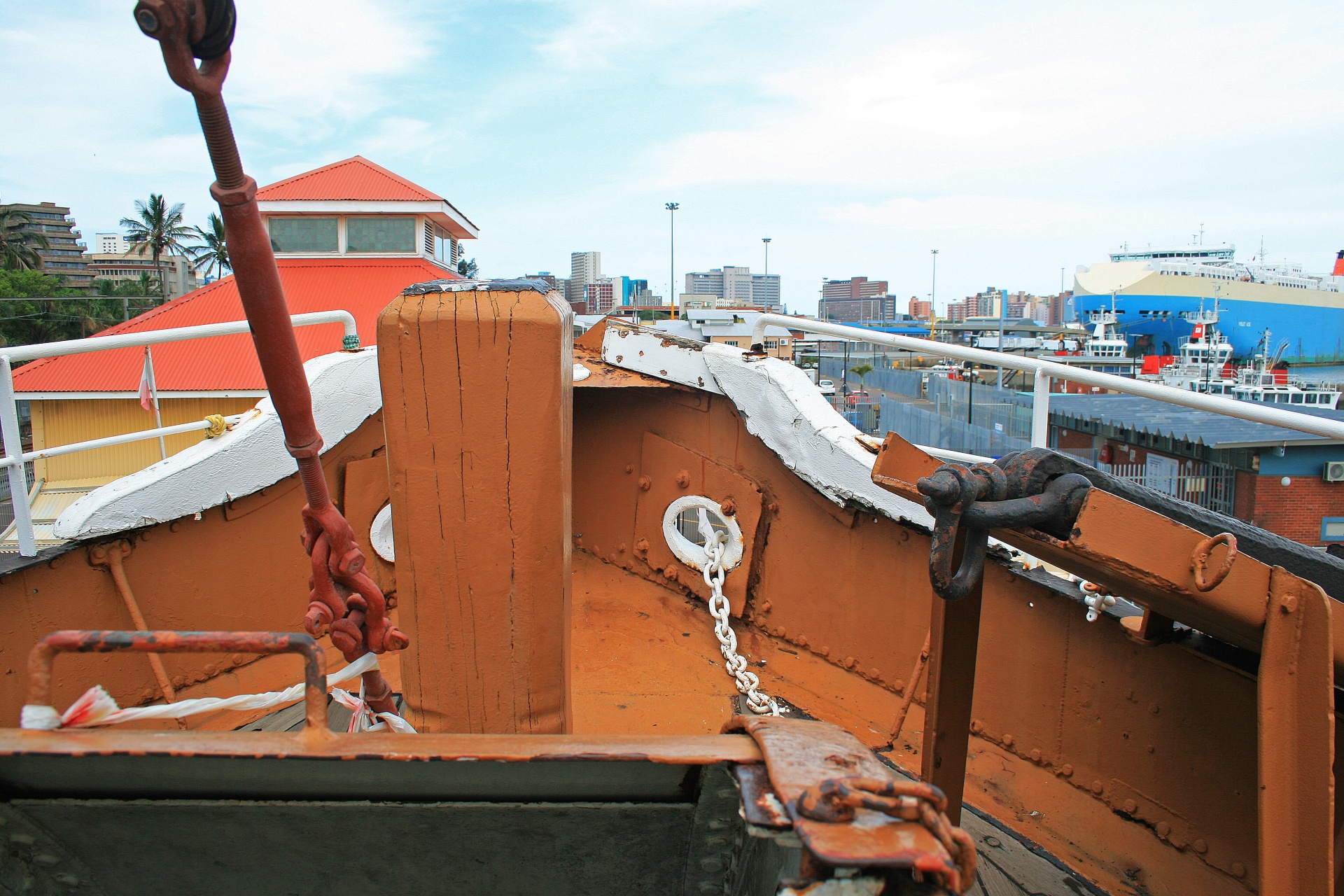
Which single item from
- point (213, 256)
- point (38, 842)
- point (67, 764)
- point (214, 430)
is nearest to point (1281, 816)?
point (67, 764)

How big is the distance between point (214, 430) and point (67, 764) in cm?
234

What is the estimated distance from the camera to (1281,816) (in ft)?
4.95

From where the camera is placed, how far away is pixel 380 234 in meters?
18.0

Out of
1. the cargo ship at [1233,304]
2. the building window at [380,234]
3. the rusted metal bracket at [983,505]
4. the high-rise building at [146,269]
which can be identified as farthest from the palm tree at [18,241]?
the cargo ship at [1233,304]

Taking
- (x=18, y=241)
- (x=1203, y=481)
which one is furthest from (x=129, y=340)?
(x=18, y=241)

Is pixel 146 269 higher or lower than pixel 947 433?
higher

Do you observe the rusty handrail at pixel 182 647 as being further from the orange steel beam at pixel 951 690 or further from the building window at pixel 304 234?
the building window at pixel 304 234

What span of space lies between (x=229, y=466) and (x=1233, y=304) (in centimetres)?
7200

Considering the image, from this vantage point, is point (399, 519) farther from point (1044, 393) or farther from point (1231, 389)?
point (1231, 389)

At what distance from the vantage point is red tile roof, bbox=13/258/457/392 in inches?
658

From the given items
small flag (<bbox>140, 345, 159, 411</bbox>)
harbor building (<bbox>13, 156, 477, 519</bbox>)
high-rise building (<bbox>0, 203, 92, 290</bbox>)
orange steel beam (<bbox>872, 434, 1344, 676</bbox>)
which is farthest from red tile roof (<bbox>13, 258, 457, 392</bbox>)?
high-rise building (<bbox>0, 203, 92, 290</bbox>)

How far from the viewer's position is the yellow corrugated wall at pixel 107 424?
16594 mm

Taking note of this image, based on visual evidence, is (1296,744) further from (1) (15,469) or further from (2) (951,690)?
(1) (15,469)

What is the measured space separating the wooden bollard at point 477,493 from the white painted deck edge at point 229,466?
157cm
